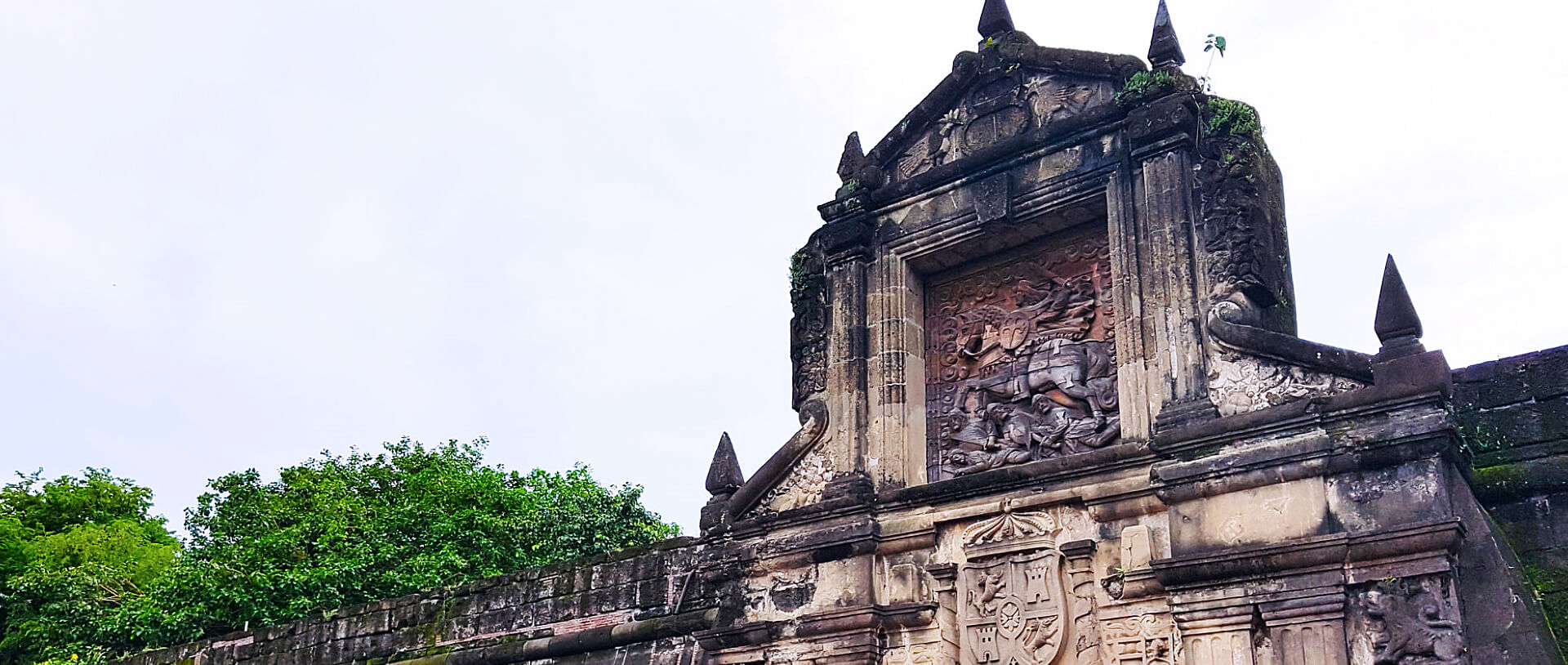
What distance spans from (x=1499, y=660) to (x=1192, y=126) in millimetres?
3451

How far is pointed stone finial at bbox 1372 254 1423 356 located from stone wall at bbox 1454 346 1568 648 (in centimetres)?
97

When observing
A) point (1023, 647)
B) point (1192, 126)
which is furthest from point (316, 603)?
point (1192, 126)

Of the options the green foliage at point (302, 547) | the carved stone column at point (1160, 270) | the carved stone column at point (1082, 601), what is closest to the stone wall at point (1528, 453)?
the carved stone column at point (1160, 270)

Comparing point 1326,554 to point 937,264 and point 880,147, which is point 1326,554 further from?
point 880,147

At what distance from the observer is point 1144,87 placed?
337 inches

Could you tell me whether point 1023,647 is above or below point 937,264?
below

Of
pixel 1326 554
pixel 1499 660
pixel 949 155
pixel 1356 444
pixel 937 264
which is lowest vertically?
pixel 1499 660

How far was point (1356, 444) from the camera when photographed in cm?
696

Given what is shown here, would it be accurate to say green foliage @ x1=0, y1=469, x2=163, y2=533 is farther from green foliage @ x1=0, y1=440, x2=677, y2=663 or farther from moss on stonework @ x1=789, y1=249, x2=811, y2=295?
moss on stonework @ x1=789, y1=249, x2=811, y2=295

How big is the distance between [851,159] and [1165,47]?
2.36m

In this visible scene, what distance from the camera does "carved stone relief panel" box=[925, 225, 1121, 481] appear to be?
28.3 ft

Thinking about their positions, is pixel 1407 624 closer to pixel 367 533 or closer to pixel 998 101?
pixel 998 101

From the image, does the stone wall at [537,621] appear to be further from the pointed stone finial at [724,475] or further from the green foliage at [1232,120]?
the green foliage at [1232,120]

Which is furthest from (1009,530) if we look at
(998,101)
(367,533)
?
(367,533)
